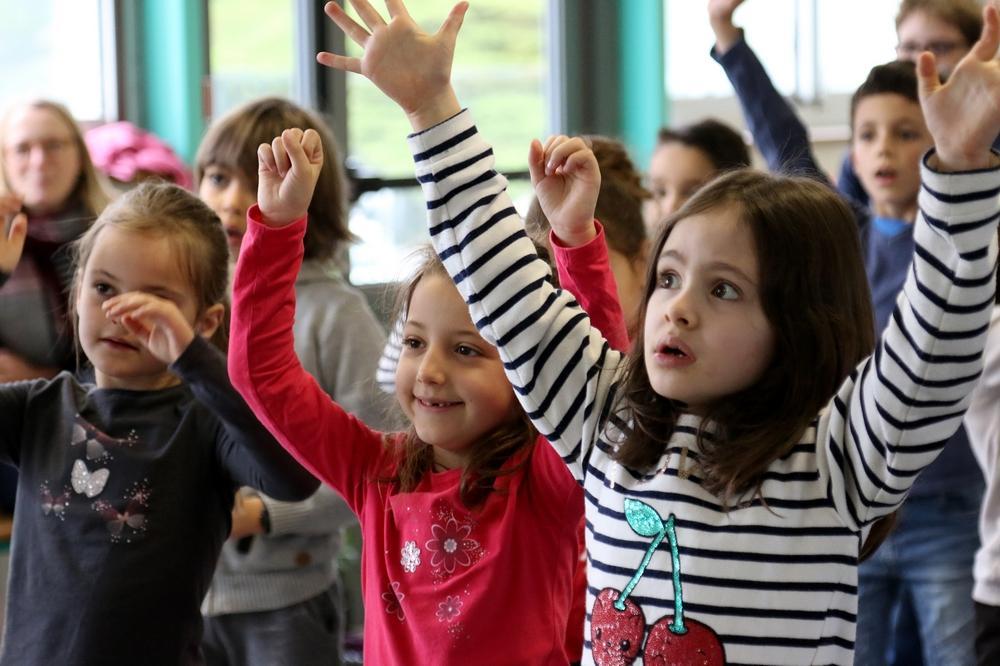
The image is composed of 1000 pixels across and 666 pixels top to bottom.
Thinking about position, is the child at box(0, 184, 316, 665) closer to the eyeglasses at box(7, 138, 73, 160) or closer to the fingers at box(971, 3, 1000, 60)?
the fingers at box(971, 3, 1000, 60)

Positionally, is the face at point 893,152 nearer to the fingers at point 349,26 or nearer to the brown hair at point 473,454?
the brown hair at point 473,454

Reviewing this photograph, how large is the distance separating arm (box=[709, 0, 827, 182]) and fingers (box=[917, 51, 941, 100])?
1.35 meters

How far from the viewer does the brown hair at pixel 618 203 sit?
2.16 m

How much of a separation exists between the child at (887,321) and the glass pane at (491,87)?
217 cm

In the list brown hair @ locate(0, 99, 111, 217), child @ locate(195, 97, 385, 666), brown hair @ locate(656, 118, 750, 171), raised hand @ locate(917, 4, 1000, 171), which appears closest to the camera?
raised hand @ locate(917, 4, 1000, 171)

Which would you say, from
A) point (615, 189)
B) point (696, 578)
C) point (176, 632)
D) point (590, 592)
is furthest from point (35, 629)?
point (615, 189)

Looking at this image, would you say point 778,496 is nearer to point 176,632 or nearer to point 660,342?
point 660,342

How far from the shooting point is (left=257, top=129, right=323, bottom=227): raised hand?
1.51 m

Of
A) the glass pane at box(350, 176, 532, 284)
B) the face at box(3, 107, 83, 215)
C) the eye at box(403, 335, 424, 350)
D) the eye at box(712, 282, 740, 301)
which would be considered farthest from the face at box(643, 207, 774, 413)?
the glass pane at box(350, 176, 532, 284)

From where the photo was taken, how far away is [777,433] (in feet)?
4.27

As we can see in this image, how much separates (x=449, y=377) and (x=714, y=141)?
166 centimetres

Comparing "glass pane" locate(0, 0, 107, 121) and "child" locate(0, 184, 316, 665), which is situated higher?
"glass pane" locate(0, 0, 107, 121)

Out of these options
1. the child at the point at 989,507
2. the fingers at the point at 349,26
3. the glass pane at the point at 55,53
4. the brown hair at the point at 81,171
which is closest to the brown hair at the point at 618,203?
the child at the point at 989,507

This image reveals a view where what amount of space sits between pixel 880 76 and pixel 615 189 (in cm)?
61
